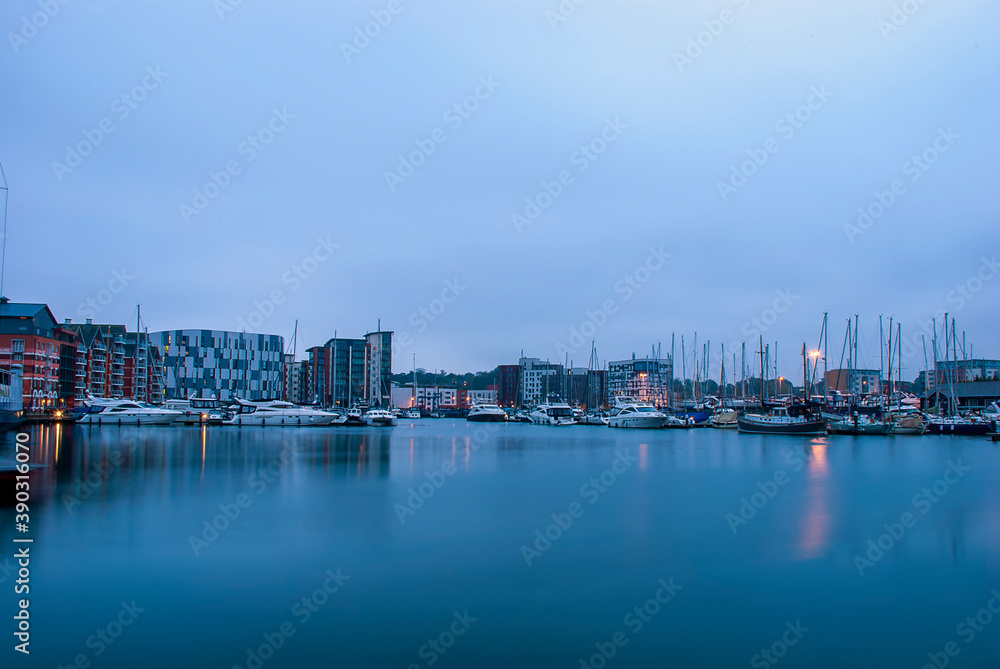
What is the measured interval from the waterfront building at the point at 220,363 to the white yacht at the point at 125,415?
→ 225ft

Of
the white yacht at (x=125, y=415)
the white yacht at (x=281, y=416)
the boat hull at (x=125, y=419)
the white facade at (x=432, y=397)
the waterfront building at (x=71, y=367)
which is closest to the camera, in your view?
the boat hull at (x=125, y=419)

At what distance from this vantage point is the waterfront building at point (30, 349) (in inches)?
2726

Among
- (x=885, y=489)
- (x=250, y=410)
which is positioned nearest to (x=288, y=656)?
(x=885, y=489)

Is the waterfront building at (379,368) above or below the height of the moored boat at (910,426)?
above

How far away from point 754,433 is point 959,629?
60.7 m

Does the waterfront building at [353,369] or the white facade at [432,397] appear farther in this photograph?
the white facade at [432,397]

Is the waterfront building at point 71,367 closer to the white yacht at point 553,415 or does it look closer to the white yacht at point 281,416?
the white yacht at point 281,416

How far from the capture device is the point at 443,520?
18.6 metres

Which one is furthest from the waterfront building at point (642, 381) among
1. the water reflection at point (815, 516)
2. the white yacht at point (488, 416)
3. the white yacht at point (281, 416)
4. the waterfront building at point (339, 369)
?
the water reflection at point (815, 516)

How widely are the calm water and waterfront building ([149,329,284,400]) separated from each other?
12083 centimetres

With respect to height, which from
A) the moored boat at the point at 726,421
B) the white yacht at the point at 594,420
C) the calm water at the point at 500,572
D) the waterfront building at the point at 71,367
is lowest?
the white yacht at the point at 594,420

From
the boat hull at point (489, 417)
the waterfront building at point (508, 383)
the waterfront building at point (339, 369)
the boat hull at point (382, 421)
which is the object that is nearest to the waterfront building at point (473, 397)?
the waterfront building at point (508, 383)

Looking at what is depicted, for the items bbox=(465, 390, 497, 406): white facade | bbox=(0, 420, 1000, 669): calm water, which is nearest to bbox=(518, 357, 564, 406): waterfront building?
bbox=(465, 390, 497, 406): white facade

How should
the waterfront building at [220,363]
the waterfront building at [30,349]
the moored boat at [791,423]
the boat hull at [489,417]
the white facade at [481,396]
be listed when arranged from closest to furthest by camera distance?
the moored boat at [791,423]
the waterfront building at [30,349]
the boat hull at [489,417]
the waterfront building at [220,363]
the white facade at [481,396]
